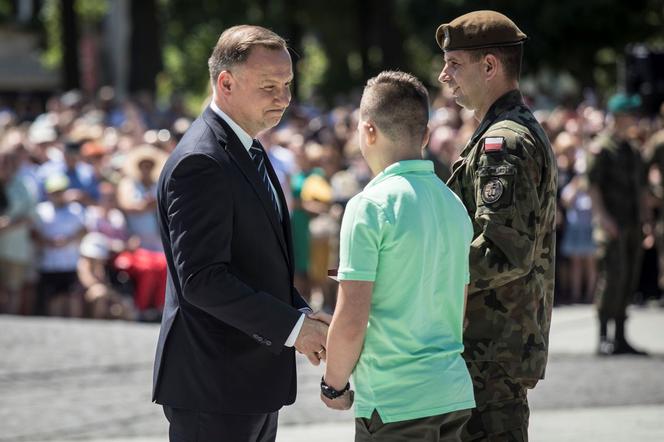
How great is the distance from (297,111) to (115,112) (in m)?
3.07

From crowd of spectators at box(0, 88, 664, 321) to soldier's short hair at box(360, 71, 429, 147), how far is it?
7547 millimetres

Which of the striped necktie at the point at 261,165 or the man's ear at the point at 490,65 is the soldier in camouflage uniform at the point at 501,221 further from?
the striped necktie at the point at 261,165

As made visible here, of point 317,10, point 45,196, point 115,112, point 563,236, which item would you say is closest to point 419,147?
point 45,196

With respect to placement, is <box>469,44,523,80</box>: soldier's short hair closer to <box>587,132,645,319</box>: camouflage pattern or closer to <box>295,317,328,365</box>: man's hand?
<box>295,317,328,365</box>: man's hand

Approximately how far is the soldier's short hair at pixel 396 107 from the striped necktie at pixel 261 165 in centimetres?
45

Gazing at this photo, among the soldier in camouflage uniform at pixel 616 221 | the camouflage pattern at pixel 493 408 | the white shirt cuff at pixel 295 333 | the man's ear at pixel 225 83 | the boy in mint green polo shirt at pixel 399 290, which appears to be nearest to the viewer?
the boy in mint green polo shirt at pixel 399 290

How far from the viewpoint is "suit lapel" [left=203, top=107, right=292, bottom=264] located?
429 centimetres

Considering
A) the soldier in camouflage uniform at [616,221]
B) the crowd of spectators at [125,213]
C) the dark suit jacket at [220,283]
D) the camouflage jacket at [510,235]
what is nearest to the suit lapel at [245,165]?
the dark suit jacket at [220,283]

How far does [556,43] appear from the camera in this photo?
33.0m

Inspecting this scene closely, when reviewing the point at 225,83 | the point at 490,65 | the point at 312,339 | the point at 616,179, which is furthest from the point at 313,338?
the point at 616,179

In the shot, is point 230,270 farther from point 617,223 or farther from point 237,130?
point 617,223

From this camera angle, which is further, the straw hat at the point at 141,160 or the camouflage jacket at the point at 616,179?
the straw hat at the point at 141,160

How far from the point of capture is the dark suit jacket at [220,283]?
4.13m

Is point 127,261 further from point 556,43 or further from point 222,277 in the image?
point 556,43
